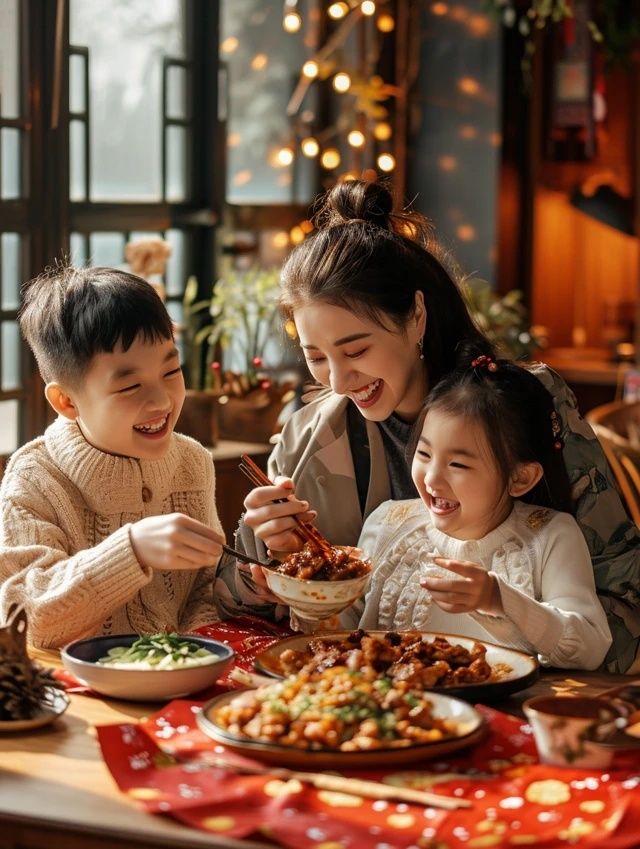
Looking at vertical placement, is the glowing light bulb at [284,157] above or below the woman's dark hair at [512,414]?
above

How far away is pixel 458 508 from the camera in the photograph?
200 centimetres

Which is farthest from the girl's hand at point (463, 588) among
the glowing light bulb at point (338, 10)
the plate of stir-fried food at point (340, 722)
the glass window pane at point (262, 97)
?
the glowing light bulb at point (338, 10)

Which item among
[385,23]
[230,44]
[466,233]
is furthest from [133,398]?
[466,233]

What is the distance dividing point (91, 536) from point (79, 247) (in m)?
2.28

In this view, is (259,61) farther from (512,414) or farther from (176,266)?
(512,414)

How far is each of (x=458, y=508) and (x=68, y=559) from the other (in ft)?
1.84

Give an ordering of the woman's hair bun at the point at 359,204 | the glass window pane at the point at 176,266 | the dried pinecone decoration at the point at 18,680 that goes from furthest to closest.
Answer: the glass window pane at the point at 176,266
the woman's hair bun at the point at 359,204
the dried pinecone decoration at the point at 18,680

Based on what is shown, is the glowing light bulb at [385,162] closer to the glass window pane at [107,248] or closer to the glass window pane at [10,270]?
the glass window pane at [107,248]

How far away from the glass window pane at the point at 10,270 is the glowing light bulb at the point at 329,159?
1.75 metres

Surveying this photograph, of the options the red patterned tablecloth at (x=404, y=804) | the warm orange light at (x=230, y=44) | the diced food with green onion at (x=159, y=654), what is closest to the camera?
the red patterned tablecloth at (x=404, y=804)

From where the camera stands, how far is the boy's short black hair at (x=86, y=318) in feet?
6.78

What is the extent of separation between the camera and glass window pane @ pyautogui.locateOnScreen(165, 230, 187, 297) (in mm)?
4703

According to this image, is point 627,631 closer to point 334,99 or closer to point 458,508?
point 458,508

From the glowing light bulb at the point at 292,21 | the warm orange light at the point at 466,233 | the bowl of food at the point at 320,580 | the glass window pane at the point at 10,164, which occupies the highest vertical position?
the glowing light bulb at the point at 292,21
